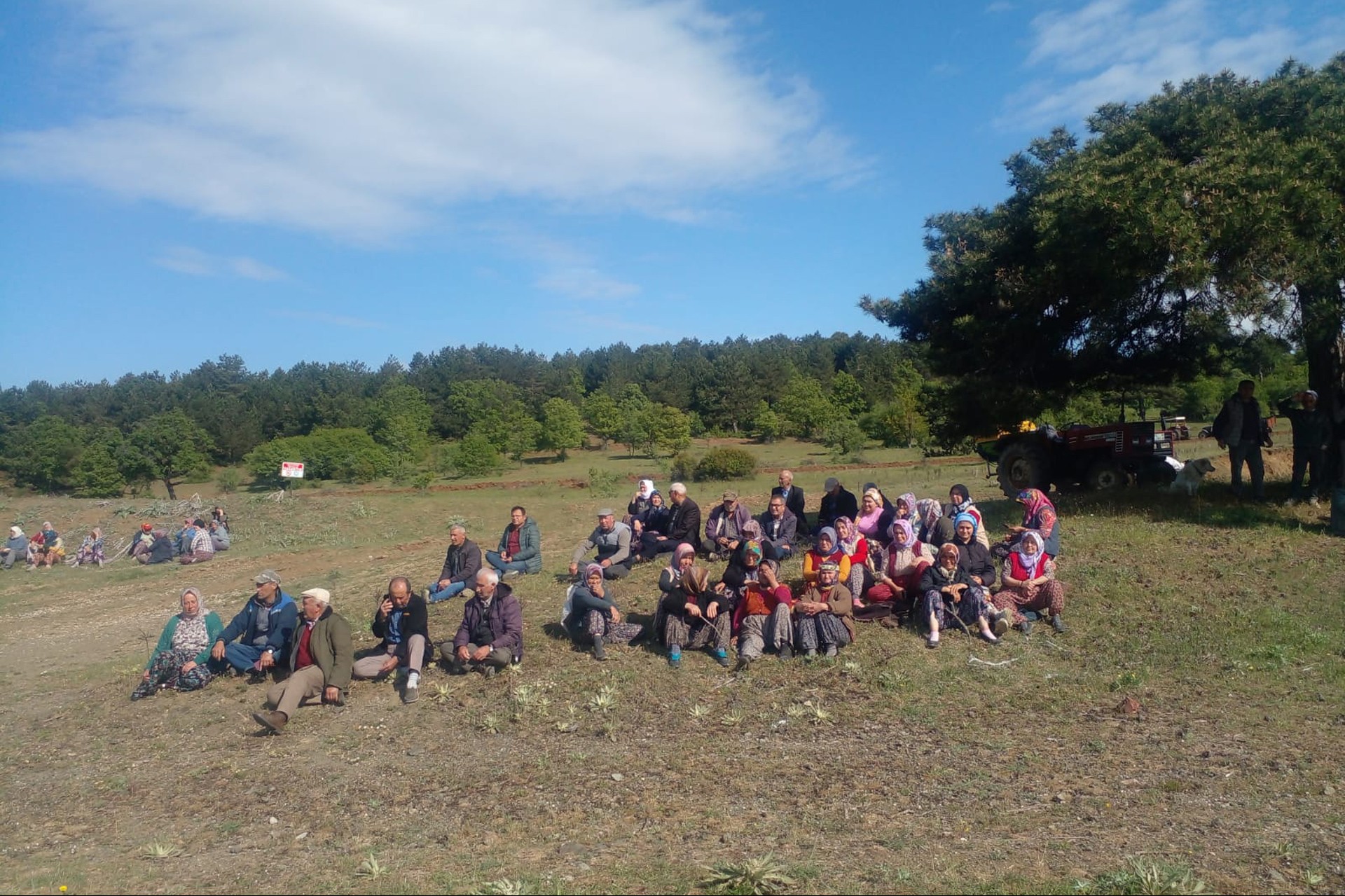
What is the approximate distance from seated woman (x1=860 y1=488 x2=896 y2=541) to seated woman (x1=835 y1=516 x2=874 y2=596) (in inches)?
41.9

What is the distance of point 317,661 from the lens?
8.26m

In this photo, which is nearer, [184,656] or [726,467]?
[184,656]

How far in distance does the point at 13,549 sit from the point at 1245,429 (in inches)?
998

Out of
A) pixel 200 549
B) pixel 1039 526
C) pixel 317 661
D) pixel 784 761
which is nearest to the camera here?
pixel 784 761

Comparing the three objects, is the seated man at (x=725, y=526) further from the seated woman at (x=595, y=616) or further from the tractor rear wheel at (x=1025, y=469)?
the tractor rear wheel at (x=1025, y=469)

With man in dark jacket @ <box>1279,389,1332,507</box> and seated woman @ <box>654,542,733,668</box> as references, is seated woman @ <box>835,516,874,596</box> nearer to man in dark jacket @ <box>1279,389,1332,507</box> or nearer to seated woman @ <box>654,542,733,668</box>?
seated woman @ <box>654,542,733,668</box>

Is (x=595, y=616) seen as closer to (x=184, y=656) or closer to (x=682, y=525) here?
(x=682, y=525)

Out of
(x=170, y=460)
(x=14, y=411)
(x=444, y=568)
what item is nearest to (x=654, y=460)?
(x=170, y=460)

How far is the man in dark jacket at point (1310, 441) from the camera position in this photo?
12070mm

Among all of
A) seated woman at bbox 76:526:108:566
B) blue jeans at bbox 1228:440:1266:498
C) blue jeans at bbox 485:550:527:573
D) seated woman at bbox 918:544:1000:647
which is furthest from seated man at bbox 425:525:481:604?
seated woman at bbox 76:526:108:566

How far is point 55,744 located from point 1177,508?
13.4 m

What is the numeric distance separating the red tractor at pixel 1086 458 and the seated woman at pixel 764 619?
27.0ft

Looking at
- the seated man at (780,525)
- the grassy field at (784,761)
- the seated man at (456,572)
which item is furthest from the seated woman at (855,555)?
the seated man at (456,572)

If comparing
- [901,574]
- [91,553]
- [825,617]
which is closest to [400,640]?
[825,617]
